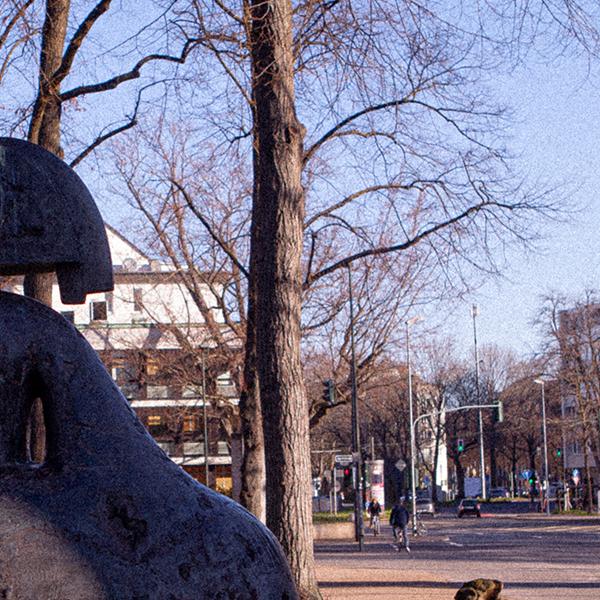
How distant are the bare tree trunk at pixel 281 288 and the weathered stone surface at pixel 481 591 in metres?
2.80

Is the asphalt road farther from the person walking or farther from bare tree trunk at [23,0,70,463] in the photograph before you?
bare tree trunk at [23,0,70,463]

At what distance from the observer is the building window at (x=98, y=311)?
2427 inches

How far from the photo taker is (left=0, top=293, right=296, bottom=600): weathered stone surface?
288 centimetres

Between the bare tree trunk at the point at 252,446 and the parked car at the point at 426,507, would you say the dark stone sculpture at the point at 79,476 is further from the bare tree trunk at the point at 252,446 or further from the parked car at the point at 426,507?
the parked car at the point at 426,507

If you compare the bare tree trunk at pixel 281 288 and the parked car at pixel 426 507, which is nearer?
the bare tree trunk at pixel 281 288

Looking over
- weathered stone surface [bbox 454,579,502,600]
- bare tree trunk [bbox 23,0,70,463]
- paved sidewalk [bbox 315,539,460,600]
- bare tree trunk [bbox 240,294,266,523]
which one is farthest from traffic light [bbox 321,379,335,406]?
bare tree trunk [bbox 23,0,70,463]

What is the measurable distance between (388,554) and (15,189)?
32.3m

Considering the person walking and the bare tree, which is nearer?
the person walking

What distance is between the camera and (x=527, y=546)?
119 feet

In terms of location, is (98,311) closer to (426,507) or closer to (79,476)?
(426,507)

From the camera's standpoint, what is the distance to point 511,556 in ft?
102

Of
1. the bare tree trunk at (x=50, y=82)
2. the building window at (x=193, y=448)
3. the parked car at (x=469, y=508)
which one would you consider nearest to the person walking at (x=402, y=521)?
the bare tree trunk at (x=50, y=82)

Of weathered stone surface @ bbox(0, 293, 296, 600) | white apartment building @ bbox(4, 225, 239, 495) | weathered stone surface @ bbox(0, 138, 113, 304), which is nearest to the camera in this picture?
weathered stone surface @ bbox(0, 293, 296, 600)

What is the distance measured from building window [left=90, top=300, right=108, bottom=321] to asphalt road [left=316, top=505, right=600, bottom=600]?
17729mm
